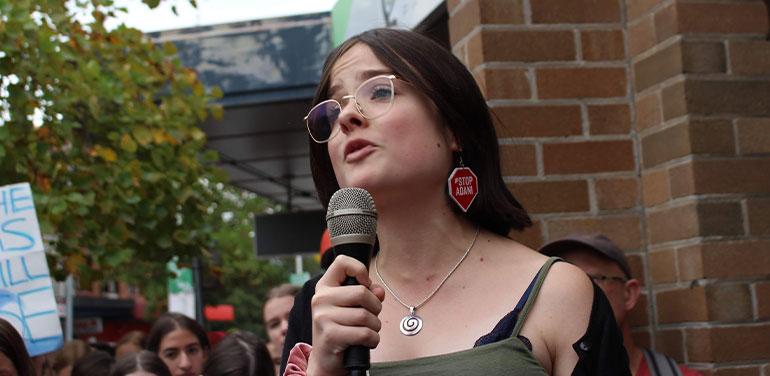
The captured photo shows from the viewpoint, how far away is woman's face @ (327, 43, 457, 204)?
1.98 m

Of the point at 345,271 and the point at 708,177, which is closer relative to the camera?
the point at 345,271

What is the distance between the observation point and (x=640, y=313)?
3.41 meters

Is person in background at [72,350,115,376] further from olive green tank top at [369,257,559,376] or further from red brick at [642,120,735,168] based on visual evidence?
olive green tank top at [369,257,559,376]

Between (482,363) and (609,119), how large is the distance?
1.88m

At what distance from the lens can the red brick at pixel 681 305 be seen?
3049 millimetres

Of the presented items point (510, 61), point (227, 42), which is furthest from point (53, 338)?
point (227, 42)

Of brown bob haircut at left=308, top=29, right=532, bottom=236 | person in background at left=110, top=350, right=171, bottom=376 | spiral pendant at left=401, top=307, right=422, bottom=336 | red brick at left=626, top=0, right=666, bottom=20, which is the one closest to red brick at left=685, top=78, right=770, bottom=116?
red brick at left=626, top=0, right=666, bottom=20

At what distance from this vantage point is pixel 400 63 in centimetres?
210

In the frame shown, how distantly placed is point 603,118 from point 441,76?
1460 millimetres

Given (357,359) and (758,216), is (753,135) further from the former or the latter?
(357,359)

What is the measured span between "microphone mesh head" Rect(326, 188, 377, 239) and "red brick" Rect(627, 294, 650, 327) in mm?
1952

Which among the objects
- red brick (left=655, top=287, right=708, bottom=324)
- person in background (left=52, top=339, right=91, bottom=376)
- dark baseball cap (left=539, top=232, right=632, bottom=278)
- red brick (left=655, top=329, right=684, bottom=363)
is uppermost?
dark baseball cap (left=539, top=232, right=632, bottom=278)

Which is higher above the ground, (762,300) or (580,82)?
(580,82)

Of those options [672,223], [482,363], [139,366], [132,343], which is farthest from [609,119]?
[132,343]
